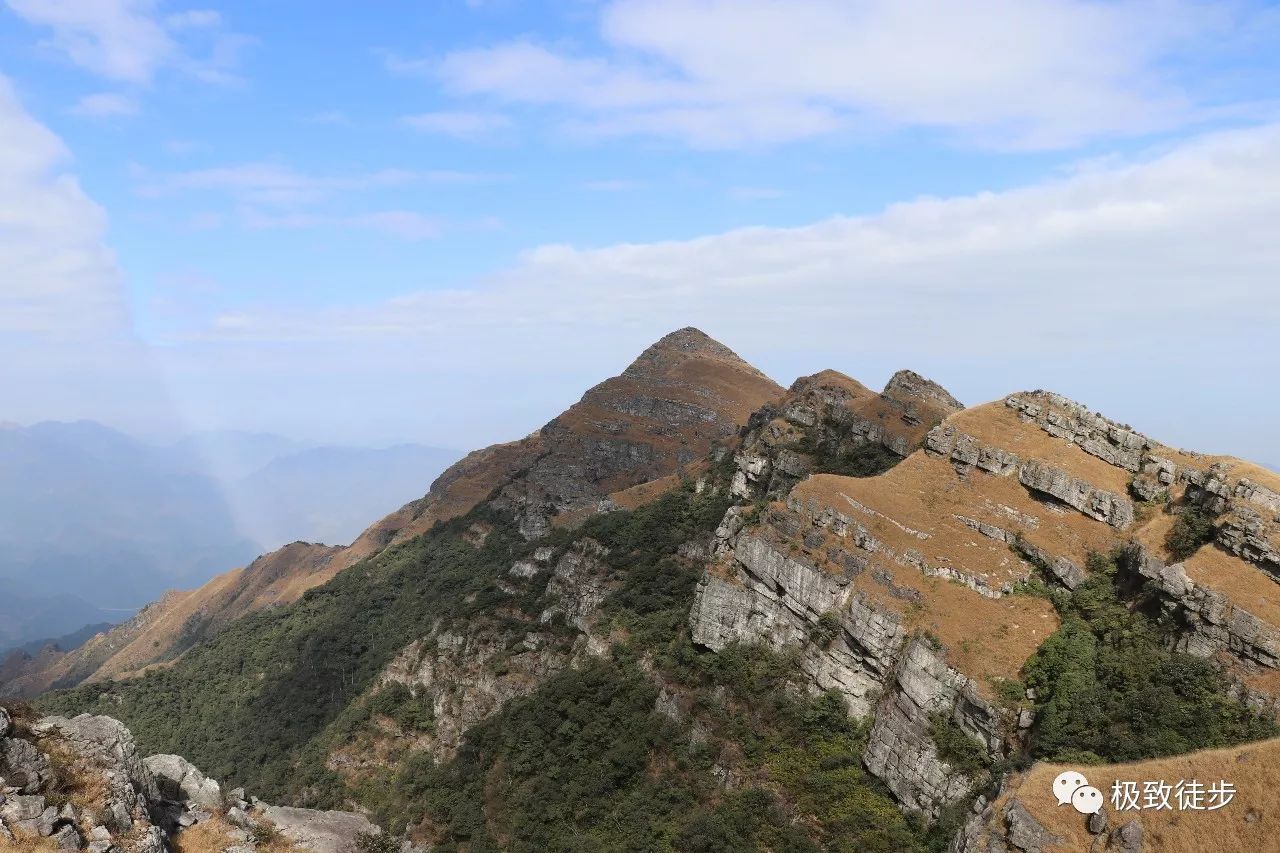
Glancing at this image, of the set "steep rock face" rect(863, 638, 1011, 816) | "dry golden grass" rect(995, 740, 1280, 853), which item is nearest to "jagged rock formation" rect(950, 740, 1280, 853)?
"dry golden grass" rect(995, 740, 1280, 853)

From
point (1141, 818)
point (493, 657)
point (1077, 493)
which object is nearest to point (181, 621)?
point (493, 657)

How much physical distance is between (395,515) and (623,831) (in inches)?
3780

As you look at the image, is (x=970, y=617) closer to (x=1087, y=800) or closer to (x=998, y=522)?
(x=998, y=522)

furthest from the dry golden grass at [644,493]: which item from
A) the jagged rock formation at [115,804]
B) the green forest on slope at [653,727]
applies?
the jagged rock formation at [115,804]

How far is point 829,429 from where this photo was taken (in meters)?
54.9

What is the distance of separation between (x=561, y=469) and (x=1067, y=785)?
229 feet

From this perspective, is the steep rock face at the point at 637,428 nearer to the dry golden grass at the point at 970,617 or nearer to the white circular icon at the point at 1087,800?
the dry golden grass at the point at 970,617

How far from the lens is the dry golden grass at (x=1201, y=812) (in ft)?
59.5

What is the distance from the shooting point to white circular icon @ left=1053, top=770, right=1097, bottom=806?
20625mm

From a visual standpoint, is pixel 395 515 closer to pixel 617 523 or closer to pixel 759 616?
pixel 617 523

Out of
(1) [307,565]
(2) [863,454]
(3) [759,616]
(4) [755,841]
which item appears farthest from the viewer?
(1) [307,565]

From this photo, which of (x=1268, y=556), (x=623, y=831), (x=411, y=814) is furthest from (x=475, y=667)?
(x=1268, y=556)

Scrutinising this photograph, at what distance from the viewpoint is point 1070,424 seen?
125 feet

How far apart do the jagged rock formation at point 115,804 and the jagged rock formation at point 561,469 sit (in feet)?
158
